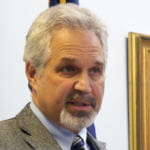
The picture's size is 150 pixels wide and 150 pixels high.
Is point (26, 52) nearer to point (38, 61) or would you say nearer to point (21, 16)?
point (38, 61)

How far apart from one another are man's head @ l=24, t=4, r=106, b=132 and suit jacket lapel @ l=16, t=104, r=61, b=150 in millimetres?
44

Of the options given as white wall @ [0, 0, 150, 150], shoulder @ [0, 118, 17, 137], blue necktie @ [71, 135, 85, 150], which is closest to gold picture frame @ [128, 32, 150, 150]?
white wall @ [0, 0, 150, 150]

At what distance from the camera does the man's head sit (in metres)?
0.93

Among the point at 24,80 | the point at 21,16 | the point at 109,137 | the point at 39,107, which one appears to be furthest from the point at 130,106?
the point at 39,107

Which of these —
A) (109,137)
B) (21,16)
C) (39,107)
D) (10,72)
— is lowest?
(109,137)

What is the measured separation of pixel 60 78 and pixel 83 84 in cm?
7

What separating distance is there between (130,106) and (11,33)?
0.90m

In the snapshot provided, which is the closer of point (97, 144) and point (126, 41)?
point (97, 144)

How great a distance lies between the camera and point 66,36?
94 centimetres

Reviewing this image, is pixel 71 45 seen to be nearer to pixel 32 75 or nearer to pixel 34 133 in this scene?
pixel 32 75

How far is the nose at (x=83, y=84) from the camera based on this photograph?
36.1 inches

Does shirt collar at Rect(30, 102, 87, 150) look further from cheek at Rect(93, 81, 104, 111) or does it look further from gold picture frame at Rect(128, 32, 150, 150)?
gold picture frame at Rect(128, 32, 150, 150)

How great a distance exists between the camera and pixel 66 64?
0.93 meters

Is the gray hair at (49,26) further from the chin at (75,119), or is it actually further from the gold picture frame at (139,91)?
the gold picture frame at (139,91)
